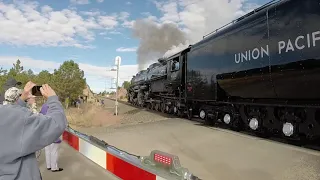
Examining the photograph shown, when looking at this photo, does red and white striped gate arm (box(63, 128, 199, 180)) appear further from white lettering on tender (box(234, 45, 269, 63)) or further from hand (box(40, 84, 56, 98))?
white lettering on tender (box(234, 45, 269, 63))

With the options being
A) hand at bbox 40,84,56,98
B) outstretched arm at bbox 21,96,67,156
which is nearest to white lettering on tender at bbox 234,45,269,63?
hand at bbox 40,84,56,98

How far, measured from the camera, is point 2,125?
2.49 meters

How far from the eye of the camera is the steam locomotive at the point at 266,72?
24.3 ft

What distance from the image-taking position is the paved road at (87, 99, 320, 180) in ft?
20.3

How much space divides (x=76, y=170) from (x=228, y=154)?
363 cm

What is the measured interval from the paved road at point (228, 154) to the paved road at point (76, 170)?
1.73 m

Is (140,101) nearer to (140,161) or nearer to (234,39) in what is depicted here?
(234,39)

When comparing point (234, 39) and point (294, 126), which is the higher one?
point (234, 39)

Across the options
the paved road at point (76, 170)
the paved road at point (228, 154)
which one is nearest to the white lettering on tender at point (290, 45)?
the paved road at point (228, 154)

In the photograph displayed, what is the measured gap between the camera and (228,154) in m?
7.79

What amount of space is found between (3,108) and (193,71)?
12.6 meters

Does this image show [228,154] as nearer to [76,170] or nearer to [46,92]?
[76,170]

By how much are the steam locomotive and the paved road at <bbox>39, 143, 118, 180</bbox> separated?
16.4 ft

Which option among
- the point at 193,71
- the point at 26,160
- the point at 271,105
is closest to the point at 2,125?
the point at 26,160
